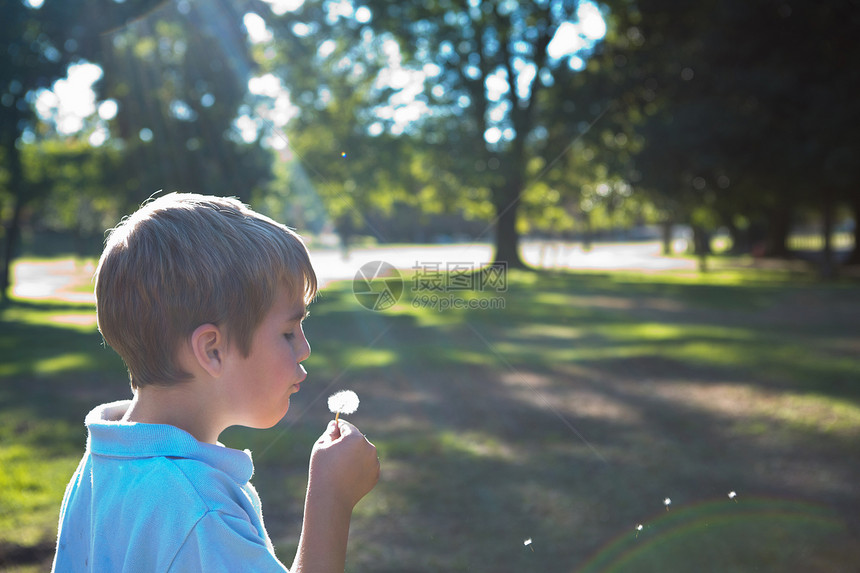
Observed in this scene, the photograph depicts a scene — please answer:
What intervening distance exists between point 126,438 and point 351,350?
28.9 ft

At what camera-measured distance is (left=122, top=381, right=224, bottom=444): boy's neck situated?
1.17 meters

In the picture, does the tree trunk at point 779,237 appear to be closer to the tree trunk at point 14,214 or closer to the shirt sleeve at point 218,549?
the tree trunk at point 14,214

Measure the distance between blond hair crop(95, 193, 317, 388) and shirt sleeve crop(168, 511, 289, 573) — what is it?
28 cm

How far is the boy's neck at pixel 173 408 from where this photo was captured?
1174mm

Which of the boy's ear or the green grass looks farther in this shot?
the green grass

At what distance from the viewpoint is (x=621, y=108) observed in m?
23.7

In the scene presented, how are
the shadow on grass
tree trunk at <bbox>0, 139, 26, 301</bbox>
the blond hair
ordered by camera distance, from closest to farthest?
the blond hair, the shadow on grass, tree trunk at <bbox>0, 139, 26, 301</bbox>

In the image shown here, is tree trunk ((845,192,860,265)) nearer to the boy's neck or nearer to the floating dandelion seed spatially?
the floating dandelion seed

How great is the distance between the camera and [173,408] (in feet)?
3.87

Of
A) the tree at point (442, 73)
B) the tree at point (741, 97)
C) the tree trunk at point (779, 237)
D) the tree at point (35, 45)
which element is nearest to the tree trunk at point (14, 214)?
the tree at point (35, 45)

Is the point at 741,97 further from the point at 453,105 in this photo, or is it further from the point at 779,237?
the point at 779,237

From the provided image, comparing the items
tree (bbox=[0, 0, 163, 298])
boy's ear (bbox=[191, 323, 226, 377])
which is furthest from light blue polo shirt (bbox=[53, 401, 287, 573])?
tree (bbox=[0, 0, 163, 298])

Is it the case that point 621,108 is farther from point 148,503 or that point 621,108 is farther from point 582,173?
point 148,503

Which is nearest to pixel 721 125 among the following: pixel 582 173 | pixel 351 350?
pixel 582 173
